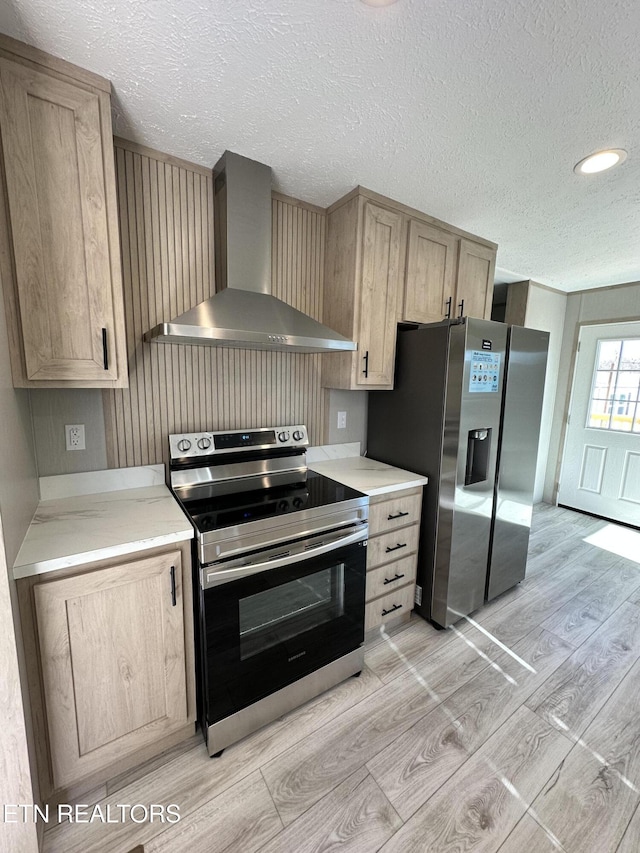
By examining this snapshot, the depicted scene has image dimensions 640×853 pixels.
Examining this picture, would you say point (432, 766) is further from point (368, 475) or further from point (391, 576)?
point (368, 475)

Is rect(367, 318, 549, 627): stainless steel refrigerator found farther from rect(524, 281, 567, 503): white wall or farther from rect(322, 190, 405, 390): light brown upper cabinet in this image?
rect(524, 281, 567, 503): white wall

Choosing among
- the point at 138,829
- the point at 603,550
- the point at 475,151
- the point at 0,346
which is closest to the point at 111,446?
the point at 0,346

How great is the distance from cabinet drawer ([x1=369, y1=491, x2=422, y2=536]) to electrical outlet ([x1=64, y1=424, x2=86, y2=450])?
143 cm

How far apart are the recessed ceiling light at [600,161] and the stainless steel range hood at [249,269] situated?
52.2 inches

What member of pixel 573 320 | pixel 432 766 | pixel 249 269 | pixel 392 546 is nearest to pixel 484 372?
pixel 392 546

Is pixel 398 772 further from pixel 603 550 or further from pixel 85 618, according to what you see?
pixel 603 550

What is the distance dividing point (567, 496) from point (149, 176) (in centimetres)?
479

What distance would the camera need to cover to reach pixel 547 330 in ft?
12.8

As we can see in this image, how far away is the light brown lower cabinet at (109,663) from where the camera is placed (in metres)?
1.12

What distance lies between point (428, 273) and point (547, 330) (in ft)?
7.97

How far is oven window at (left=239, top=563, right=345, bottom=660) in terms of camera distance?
1438mm

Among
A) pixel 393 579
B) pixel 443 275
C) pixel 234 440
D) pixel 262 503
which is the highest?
pixel 443 275

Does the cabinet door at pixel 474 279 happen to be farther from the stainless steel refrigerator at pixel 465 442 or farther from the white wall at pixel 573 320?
the white wall at pixel 573 320

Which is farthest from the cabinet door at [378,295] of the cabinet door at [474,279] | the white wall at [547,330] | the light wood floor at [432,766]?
the white wall at [547,330]
